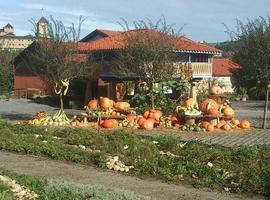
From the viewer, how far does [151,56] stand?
799 inches

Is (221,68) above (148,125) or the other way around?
above

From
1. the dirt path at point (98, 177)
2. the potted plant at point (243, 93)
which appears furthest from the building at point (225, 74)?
the dirt path at point (98, 177)

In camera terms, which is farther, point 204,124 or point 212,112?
point 212,112

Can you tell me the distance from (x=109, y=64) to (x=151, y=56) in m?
15.5

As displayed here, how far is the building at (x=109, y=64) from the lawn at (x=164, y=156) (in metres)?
8.43

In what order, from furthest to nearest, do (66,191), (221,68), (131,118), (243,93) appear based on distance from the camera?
(221,68)
(243,93)
(131,118)
(66,191)

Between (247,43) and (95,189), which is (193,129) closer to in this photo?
(247,43)

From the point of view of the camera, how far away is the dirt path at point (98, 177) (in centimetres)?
878

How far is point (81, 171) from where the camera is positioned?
422 inches

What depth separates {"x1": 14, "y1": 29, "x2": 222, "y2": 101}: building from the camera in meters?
32.0

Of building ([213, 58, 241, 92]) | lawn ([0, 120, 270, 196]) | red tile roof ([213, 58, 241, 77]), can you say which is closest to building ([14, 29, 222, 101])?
building ([213, 58, 241, 92])

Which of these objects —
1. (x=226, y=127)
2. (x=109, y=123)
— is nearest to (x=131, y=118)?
(x=109, y=123)

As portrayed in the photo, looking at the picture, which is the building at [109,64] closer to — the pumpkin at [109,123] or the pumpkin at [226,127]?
the pumpkin at [226,127]

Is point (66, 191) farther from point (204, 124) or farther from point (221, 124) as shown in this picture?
point (221, 124)
